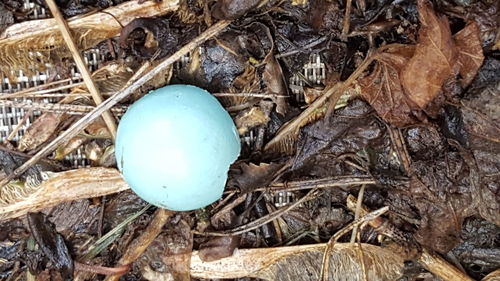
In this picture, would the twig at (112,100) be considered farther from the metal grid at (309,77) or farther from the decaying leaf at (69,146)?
the metal grid at (309,77)

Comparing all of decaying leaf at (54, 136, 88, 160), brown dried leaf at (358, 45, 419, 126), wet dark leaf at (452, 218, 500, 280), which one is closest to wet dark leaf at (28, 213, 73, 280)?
decaying leaf at (54, 136, 88, 160)

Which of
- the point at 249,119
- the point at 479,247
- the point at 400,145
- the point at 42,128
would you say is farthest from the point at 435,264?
the point at 42,128

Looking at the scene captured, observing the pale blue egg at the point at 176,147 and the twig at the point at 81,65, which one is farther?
the twig at the point at 81,65

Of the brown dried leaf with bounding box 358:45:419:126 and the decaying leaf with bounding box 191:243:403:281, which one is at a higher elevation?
the brown dried leaf with bounding box 358:45:419:126

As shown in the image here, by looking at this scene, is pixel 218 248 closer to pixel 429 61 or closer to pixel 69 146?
pixel 69 146

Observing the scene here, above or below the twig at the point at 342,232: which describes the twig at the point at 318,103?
above

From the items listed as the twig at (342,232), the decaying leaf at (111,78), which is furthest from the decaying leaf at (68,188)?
the twig at (342,232)

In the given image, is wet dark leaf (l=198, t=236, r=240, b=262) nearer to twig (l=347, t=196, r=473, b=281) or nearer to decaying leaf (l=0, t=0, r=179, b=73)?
twig (l=347, t=196, r=473, b=281)
